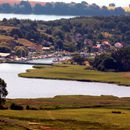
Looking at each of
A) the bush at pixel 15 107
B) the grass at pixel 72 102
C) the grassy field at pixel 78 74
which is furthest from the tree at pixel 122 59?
the bush at pixel 15 107

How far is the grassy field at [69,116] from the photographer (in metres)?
81.2

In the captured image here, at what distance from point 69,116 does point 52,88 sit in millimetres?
44611

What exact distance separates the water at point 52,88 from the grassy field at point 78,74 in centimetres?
399

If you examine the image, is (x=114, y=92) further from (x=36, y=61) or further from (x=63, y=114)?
(x=36, y=61)

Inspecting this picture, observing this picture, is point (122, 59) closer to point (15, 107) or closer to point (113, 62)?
point (113, 62)

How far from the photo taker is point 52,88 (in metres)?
132

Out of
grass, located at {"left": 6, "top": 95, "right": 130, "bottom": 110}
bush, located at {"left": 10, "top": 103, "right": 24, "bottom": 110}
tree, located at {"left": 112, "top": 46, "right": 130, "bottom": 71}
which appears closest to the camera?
bush, located at {"left": 10, "top": 103, "right": 24, "bottom": 110}

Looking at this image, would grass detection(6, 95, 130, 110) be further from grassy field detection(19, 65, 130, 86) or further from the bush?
grassy field detection(19, 65, 130, 86)

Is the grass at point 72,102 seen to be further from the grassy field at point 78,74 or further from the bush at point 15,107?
the grassy field at point 78,74

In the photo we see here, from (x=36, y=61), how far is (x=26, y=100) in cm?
8614

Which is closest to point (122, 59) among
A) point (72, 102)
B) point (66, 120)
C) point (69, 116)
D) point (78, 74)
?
point (78, 74)

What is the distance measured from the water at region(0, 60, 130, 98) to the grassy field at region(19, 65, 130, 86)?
13.1 ft

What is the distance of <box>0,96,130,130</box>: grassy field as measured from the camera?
81.2 meters

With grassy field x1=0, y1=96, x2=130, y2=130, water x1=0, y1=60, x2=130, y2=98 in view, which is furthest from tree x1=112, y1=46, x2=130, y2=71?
grassy field x1=0, y1=96, x2=130, y2=130
